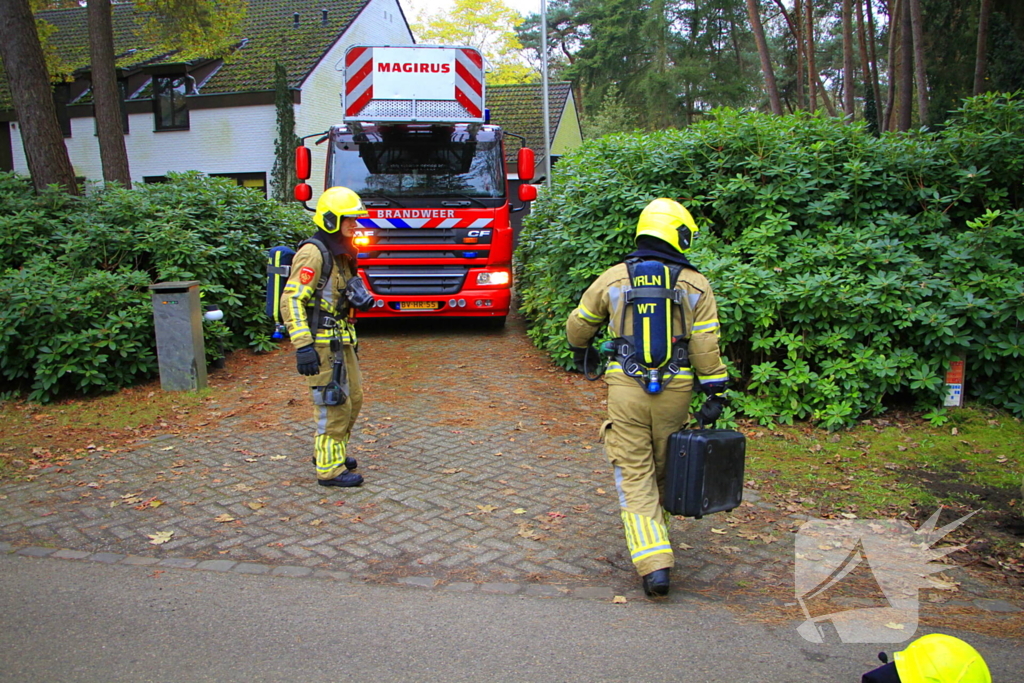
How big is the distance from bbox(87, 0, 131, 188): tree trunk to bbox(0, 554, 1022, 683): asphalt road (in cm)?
1050

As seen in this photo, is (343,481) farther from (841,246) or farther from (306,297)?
(841,246)

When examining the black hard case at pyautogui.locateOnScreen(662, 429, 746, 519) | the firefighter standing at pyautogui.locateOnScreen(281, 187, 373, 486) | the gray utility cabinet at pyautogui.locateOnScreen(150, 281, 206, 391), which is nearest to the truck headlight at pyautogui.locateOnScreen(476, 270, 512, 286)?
the gray utility cabinet at pyautogui.locateOnScreen(150, 281, 206, 391)

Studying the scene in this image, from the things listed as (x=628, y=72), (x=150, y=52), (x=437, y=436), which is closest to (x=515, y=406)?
(x=437, y=436)

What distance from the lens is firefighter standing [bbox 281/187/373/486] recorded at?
5078 millimetres

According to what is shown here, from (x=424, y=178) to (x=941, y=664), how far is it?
8.64 metres

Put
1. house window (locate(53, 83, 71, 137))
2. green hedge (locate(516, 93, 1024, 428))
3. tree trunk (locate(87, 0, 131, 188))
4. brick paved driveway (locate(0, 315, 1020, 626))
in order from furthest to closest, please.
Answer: house window (locate(53, 83, 71, 137)) → tree trunk (locate(87, 0, 131, 188)) → green hedge (locate(516, 93, 1024, 428)) → brick paved driveway (locate(0, 315, 1020, 626))

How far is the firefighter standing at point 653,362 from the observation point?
3.83 metres

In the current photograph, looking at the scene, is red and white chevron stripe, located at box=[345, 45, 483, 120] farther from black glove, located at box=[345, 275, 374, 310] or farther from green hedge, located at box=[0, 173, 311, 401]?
black glove, located at box=[345, 275, 374, 310]

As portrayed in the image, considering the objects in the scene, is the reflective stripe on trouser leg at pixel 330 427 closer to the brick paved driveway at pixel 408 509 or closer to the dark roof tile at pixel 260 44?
the brick paved driveway at pixel 408 509

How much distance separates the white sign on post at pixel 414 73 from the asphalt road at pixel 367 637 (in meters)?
7.37

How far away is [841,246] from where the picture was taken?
6945 millimetres

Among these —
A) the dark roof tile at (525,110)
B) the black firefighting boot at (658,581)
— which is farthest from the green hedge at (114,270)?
the dark roof tile at (525,110)
